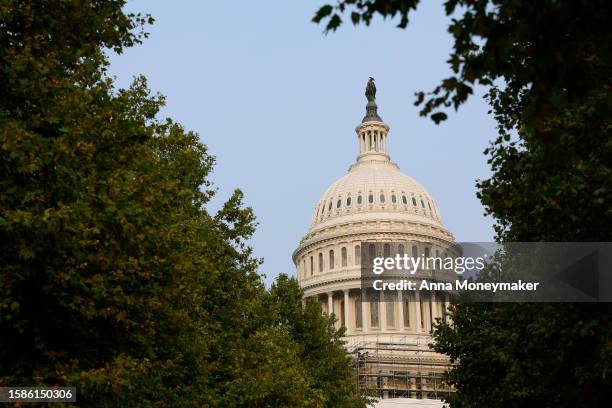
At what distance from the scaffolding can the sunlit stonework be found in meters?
0.13

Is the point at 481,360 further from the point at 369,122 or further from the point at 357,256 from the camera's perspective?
the point at 369,122


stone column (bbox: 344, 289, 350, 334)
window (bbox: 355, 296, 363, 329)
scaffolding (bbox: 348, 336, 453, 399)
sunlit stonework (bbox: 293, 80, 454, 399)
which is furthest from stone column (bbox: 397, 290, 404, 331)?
scaffolding (bbox: 348, 336, 453, 399)

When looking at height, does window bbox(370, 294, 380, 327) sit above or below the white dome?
below

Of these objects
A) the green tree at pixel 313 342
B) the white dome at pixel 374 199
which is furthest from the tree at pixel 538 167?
the white dome at pixel 374 199

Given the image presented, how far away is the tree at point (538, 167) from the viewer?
32.0ft

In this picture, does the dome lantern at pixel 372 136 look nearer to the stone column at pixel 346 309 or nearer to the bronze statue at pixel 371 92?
the bronze statue at pixel 371 92

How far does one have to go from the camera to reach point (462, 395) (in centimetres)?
3516

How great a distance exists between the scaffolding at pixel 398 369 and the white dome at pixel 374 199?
79.2 feet

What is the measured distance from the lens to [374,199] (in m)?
162

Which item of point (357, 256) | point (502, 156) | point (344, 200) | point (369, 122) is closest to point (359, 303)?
point (357, 256)

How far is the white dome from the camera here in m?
160

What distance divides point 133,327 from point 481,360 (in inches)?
590

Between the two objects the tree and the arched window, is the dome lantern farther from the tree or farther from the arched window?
the tree

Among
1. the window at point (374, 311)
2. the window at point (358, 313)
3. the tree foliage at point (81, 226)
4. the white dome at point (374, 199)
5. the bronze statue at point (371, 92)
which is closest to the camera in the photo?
the tree foliage at point (81, 226)
